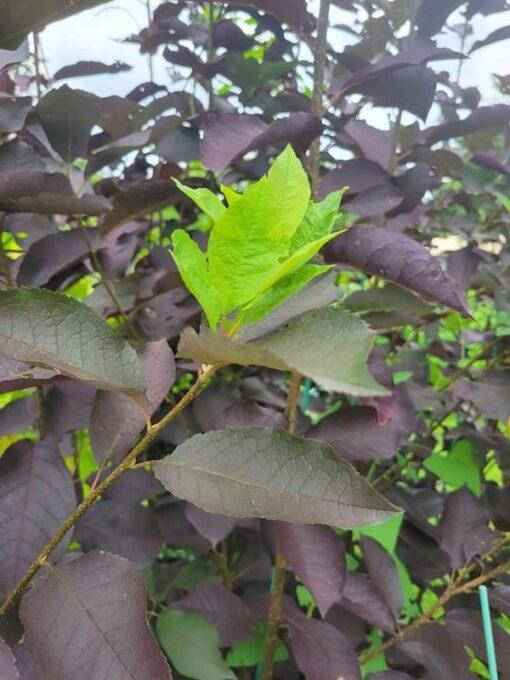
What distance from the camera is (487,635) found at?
889 millimetres

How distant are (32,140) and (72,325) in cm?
64

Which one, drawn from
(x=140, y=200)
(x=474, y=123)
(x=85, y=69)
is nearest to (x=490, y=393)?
(x=474, y=123)

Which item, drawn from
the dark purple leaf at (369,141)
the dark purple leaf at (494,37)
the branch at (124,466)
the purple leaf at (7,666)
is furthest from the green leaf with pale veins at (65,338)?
the dark purple leaf at (494,37)

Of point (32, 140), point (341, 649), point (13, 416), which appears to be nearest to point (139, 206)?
point (32, 140)

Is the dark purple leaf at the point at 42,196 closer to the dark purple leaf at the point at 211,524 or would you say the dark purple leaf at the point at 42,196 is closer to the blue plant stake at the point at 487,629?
the dark purple leaf at the point at 211,524

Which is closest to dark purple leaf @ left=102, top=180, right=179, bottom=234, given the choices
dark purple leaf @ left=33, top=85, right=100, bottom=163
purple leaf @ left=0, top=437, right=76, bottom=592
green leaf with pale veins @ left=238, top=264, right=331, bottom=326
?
dark purple leaf @ left=33, top=85, right=100, bottom=163

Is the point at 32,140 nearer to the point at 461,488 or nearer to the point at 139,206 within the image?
the point at 139,206

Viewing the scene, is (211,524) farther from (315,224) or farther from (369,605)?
(315,224)

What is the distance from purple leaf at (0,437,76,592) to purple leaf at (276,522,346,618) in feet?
0.98

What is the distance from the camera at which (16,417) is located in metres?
0.95

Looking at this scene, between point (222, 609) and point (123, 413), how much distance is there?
48 cm

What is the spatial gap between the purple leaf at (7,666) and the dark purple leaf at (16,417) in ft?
1.42

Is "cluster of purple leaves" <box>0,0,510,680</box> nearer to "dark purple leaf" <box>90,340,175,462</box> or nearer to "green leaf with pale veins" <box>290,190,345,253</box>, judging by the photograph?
"dark purple leaf" <box>90,340,175,462</box>

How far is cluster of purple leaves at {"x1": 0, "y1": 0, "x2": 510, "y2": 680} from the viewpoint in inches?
27.3
